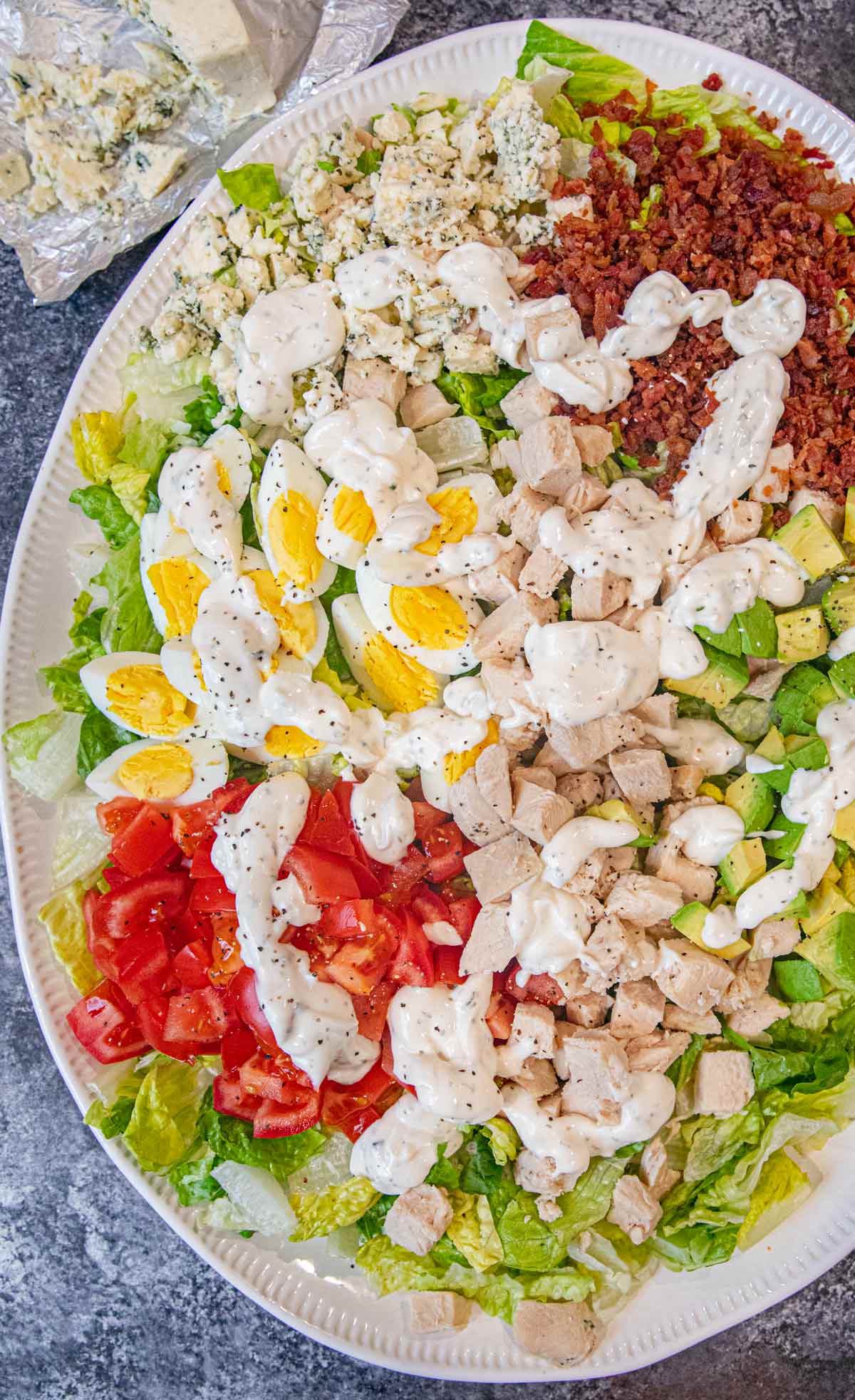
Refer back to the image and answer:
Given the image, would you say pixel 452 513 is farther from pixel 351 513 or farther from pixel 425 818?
pixel 425 818

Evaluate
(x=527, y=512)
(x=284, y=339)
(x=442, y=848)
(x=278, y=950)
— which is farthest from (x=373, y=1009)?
(x=284, y=339)

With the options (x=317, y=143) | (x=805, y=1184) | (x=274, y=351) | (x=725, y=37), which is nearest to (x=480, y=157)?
(x=317, y=143)

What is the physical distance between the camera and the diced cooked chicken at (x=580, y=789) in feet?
8.09

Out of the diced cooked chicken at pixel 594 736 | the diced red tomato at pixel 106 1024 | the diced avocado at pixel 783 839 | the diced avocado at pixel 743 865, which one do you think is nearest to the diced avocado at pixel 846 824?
the diced avocado at pixel 783 839

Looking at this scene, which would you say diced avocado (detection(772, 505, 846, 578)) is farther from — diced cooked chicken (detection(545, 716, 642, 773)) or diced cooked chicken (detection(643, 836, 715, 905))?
diced cooked chicken (detection(643, 836, 715, 905))

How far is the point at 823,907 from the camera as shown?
2432 millimetres

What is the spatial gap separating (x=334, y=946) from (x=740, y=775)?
1.12 m

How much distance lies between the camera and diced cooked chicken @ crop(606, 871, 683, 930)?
93.9 inches

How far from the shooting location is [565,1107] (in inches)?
98.0

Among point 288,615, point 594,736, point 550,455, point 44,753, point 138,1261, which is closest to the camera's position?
point 550,455

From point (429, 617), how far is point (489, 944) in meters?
0.82

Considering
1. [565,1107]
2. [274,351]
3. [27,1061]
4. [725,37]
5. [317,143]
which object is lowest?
[27,1061]

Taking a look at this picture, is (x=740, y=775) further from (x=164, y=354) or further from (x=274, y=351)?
(x=164, y=354)

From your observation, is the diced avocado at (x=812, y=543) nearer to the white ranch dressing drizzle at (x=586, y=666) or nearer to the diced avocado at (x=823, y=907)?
the white ranch dressing drizzle at (x=586, y=666)
